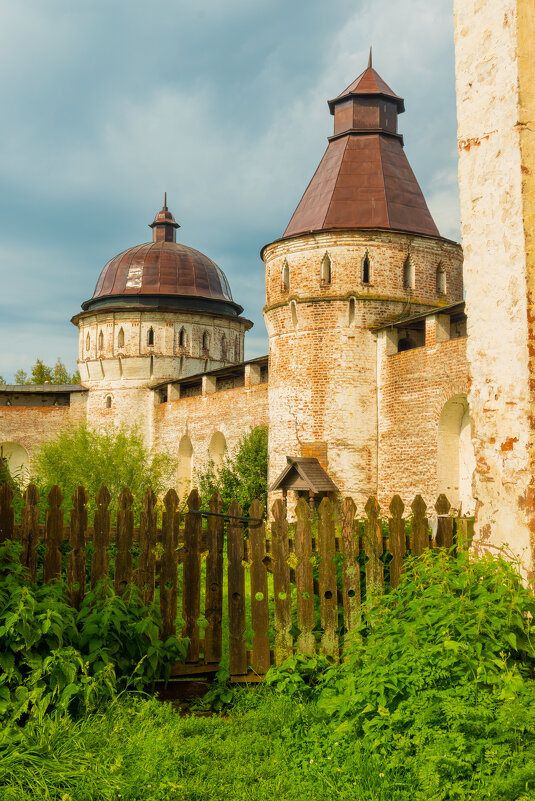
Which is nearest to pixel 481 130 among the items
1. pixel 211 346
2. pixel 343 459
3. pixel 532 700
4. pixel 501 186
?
pixel 501 186

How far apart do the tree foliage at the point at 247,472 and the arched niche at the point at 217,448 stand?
2209 mm

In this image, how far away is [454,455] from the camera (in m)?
17.8

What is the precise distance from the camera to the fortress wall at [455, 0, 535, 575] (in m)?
5.11

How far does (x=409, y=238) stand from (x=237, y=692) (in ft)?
52.8

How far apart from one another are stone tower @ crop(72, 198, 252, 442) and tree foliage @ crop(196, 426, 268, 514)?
7705 mm

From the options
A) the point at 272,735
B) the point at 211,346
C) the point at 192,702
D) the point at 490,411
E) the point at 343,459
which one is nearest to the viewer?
the point at 272,735

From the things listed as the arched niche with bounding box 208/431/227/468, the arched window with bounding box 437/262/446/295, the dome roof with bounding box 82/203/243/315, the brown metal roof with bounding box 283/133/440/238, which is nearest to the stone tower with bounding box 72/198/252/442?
the dome roof with bounding box 82/203/243/315

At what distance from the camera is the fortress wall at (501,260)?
A: 5113mm

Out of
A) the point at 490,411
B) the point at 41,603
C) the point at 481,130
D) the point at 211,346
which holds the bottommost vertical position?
the point at 41,603

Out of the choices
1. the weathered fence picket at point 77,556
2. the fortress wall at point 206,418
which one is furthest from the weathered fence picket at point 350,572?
the fortress wall at point 206,418

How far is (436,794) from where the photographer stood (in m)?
3.64

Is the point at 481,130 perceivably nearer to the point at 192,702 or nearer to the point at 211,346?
the point at 192,702

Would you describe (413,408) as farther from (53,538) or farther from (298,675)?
(53,538)

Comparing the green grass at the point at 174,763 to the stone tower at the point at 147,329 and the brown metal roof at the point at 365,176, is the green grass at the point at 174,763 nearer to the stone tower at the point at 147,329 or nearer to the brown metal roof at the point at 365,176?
the brown metal roof at the point at 365,176
